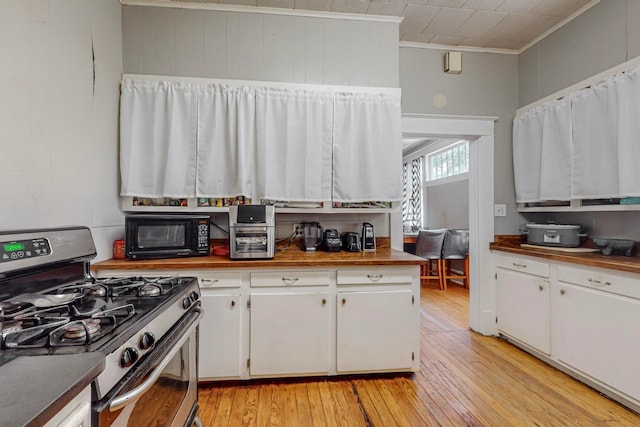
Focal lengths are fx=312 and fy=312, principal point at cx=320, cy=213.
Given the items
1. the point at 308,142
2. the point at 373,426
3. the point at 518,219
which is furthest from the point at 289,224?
the point at 518,219

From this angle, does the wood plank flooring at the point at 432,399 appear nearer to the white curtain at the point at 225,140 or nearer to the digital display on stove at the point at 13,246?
the digital display on stove at the point at 13,246

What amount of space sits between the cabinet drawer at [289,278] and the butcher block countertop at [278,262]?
0.06 m

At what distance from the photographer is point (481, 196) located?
2.90 metres

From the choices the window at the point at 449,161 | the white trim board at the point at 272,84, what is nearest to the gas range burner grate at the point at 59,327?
the white trim board at the point at 272,84

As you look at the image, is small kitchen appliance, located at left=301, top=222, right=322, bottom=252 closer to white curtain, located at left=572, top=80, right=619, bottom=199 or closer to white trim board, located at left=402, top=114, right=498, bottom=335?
white trim board, located at left=402, top=114, right=498, bottom=335

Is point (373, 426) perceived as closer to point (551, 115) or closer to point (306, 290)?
point (306, 290)

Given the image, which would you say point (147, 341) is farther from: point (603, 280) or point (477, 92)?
point (477, 92)

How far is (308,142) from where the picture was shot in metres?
2.36

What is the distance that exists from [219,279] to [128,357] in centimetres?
108

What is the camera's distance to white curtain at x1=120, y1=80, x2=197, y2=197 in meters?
2.19

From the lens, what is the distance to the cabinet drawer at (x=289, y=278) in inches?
77.5

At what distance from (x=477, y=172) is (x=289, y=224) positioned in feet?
5.99

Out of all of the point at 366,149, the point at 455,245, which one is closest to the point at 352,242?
the point at 366,149

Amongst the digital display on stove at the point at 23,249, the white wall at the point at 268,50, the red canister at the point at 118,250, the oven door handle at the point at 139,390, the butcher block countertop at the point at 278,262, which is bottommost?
the oven door handle at the point at 139,390
